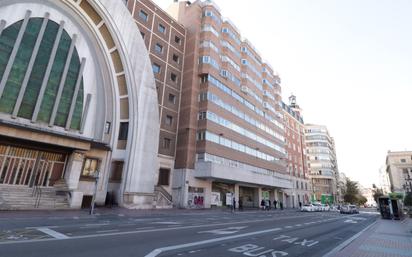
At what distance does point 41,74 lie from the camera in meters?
24.0

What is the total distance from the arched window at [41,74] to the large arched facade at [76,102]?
0.08 m

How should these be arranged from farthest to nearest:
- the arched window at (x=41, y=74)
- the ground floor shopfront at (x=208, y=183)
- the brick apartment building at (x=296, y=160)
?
the brick apartment building at (x=296, y=160) → the ground floor shopfront at (x=208, y=183) → the arched window at (x=41, y=74)

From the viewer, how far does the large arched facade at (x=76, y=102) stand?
849 inches

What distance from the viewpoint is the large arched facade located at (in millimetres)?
21562

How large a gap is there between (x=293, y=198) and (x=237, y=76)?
3577 centimetres

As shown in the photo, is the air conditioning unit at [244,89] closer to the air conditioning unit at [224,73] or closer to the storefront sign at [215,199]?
the air conditioning unit at [224,73]

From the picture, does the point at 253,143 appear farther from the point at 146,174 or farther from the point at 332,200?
the point at 332,200

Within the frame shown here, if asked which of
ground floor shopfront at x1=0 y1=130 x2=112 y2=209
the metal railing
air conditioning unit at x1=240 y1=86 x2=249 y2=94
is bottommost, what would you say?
the metal railing

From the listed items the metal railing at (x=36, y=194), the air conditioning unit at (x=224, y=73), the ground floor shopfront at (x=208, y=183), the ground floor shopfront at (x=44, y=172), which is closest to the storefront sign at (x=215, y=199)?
the ground floor shopfront at (x=208, y=183)

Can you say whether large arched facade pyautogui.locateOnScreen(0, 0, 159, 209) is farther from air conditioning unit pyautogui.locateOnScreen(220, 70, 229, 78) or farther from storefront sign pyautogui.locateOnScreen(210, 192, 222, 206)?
air conditioning unit pyautogui.locateOnScreen(220, 70, 229, 78)

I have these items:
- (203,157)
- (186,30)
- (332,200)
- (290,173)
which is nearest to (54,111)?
(203,157)

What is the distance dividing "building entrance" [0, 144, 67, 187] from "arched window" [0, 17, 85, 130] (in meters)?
3.21

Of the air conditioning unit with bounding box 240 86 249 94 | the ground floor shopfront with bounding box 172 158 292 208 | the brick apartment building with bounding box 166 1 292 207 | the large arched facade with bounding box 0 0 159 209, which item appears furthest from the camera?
the air conditioning unit with bounding box 240 86 249 94

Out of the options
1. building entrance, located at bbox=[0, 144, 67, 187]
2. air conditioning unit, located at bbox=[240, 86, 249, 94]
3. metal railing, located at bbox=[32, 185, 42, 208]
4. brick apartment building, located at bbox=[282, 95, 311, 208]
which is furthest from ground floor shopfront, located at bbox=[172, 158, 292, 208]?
brick apartment building, located at bbox=[282, 95, 311, 208]
